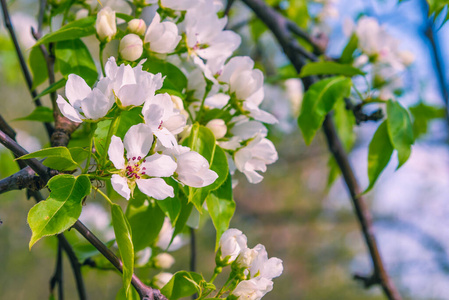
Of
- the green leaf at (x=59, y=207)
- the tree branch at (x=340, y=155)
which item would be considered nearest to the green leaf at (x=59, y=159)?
the green leaf at (x=59, y=207)

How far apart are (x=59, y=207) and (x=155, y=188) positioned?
0.10 metres

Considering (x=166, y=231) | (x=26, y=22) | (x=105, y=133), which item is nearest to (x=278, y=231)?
(x=26, y=22)

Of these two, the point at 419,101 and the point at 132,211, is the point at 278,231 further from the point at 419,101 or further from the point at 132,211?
the point at 132,211

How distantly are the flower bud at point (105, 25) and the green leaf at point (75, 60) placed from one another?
0.07 metres

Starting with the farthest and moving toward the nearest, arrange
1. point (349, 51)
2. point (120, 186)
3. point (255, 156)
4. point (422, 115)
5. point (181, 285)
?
point (422, 115)
point (349, 51)
point (255, 156)
point (181, 285)
point (120, 186)

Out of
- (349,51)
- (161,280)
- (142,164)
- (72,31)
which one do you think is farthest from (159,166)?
(349,51)

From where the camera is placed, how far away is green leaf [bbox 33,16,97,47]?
1.94 feet

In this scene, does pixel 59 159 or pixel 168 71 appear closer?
pixel 59 159

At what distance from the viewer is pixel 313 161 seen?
14.6 feet

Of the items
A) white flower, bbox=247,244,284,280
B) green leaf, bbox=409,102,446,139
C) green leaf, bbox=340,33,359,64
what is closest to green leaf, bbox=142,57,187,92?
white flower, bbox=247,244,284,280

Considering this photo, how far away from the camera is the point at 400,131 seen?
0.76m

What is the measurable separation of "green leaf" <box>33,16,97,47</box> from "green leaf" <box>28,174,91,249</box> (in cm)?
23

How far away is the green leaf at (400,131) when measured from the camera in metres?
0.74

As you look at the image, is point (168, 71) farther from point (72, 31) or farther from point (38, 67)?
point (38, 67)
